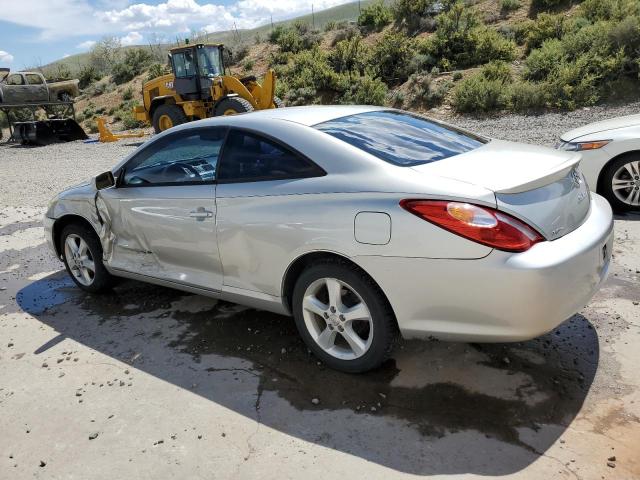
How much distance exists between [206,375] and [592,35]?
17508mm

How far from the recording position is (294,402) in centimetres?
311

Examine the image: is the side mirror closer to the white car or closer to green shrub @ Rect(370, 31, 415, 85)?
the white car

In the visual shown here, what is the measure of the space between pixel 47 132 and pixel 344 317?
21049 mm

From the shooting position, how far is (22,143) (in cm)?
2159

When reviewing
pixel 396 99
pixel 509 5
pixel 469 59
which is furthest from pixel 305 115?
pixel 509 5

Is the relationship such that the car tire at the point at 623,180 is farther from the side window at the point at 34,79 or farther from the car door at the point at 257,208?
the side window at the point at 34,79

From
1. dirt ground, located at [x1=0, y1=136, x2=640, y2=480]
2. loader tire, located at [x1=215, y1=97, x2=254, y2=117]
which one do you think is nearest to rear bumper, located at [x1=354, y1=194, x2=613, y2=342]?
dirt ground, located at [x1=0, y1=136, x2=640, y2=480]

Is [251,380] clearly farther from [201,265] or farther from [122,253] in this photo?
[122,253]

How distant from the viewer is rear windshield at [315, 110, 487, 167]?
3.22 m

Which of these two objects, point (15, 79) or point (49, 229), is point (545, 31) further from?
point (15, 79)

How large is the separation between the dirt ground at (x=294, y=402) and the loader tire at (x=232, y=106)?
11.7m

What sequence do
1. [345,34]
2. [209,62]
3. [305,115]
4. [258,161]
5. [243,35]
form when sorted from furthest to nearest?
[243,35] < [345,34] < [209,62] < [305,115] < [258,161]

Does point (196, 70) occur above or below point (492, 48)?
above

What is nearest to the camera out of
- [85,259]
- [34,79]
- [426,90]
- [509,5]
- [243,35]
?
[85,259]
